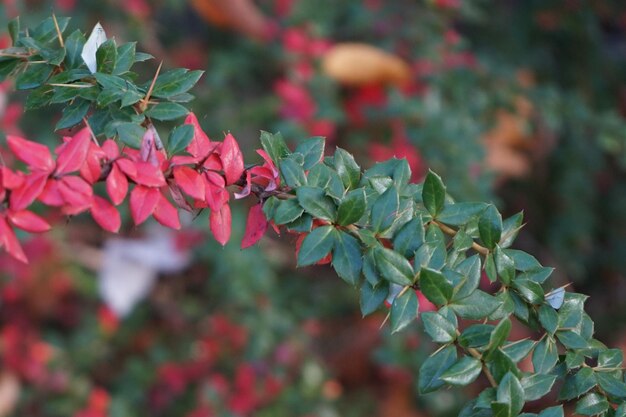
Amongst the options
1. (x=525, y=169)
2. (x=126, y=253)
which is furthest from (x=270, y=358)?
(x=525, y=169)

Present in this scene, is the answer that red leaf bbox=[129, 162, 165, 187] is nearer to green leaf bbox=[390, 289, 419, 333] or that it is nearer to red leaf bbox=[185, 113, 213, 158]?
red leaf bbox=[185, 113, 213, 158]

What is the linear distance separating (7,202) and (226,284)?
1325mm

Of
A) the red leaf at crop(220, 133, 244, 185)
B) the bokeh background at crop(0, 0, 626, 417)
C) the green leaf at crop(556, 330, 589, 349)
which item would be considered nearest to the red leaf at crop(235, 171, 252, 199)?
the red leaf at crop(220, 133, 244, 185)

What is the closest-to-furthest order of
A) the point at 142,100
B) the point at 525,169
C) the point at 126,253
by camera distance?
the point at 142,100 < the point at 126,253 < the point at 525,169

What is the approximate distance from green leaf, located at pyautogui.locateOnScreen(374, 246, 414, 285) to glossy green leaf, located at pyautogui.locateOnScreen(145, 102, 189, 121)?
0.77 feet

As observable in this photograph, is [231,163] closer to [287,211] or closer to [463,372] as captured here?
[287,211]

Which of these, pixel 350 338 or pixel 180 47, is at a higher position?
pixel 180 47

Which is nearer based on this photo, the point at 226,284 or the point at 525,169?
the point at 226,284

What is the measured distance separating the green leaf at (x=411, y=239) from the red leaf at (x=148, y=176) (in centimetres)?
23

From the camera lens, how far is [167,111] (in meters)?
0.79

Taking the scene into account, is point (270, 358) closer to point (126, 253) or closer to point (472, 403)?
point (126, 253)

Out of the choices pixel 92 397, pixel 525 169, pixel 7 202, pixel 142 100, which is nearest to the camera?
pixel 7 202

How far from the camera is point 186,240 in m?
2.15

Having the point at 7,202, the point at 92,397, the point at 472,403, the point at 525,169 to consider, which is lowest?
the point at 92,397
